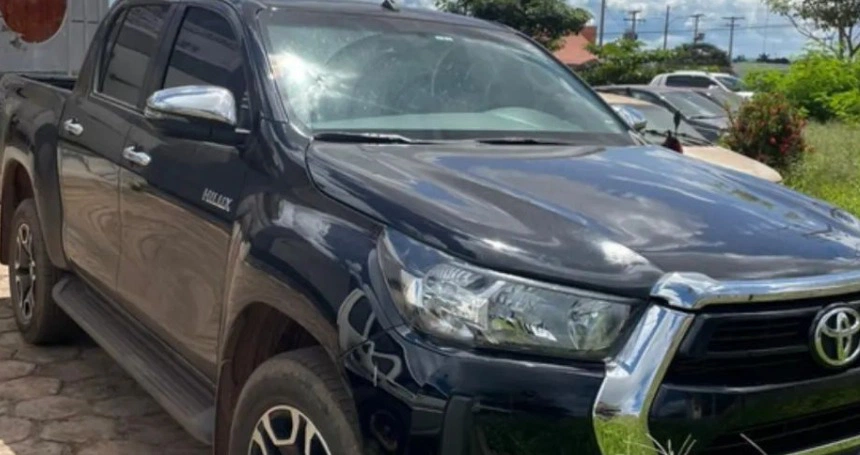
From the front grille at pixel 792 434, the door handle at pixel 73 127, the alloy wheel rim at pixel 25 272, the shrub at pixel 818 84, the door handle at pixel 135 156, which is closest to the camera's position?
the front grille at pixel 792 434

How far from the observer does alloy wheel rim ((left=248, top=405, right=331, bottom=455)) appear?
249 cm

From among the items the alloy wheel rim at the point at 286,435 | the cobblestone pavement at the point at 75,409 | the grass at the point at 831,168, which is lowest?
the grass at the point at 831,168

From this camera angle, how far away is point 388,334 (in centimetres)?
229

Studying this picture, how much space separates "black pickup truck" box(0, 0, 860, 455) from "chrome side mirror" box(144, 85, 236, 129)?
0.01 metres

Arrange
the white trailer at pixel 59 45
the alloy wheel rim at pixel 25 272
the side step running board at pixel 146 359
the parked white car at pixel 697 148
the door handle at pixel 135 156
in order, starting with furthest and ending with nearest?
the white trailer at pixel 59 45
the parked white car at pixel 697 148
the alloy wheel rim at pixel 25 272
the door handle at pixel 135 156
the side step running board at pixel 146 359

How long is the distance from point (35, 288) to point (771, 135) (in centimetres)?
808

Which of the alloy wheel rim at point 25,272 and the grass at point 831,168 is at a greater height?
the alloy wheel rim at point 25,272

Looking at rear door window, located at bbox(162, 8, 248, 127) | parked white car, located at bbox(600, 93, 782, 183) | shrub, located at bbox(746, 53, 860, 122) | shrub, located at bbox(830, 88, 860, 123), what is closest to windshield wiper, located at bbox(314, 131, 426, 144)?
rear door window, located at bbox(162, 8, 248, 127)

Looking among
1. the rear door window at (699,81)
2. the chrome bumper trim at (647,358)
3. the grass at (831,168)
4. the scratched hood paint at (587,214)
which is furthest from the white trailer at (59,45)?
the rear door window at (699,81)

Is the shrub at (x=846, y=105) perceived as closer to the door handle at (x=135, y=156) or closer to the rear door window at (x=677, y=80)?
the door handle at (x=135, y=156)

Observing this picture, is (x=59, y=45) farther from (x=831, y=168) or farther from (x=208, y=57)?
(x=831, y=168)

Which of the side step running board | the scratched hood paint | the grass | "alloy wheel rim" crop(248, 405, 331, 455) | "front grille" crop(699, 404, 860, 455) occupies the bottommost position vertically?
the grass

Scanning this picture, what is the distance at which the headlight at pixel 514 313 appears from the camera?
2.22 metres

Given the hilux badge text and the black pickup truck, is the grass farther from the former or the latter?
the hilux badge text
